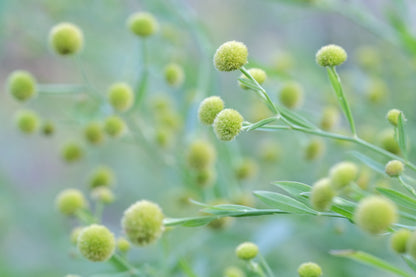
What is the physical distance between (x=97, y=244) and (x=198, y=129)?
21.8 inches

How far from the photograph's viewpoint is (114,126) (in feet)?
3.86

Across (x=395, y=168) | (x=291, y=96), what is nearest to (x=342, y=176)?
(x=395, y=168)

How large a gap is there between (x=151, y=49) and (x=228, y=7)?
1561 millimetres

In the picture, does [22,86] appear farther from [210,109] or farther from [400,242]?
[400,242]

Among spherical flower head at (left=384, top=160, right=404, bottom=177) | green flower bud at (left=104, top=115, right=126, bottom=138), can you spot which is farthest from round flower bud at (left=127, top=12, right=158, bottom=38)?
spherical flower head at (left=384, top=160, right=404, bottom=177)

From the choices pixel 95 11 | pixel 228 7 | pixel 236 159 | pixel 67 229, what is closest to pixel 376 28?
pixel 236 159

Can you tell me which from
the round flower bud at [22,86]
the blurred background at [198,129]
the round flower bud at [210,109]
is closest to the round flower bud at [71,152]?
the blurred background at [198,129]

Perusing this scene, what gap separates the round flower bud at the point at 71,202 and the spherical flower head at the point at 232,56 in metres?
0.44

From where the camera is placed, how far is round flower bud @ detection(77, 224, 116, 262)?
734 millimetres

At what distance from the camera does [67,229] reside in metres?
2.04

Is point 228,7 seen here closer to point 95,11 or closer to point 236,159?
point 95,11

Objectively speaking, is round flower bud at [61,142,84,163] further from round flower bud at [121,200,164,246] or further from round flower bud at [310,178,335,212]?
round flower bud at [310,178,335,212]

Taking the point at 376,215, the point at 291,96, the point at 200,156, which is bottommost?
the point at 376,215

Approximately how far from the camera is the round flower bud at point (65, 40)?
1136 mm
